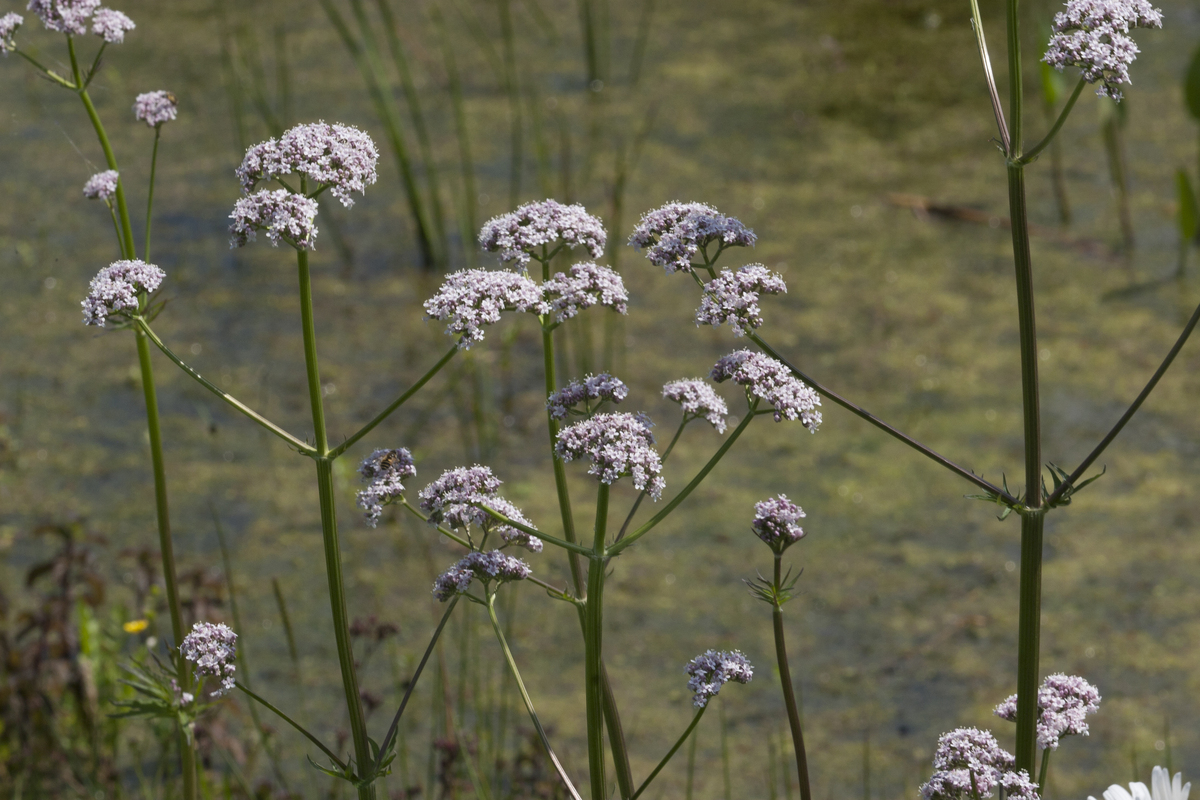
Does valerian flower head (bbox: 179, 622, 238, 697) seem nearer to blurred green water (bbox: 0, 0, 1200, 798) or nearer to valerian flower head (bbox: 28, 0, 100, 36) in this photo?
valerian flower head (bbox: 28, 0, 100, 36)

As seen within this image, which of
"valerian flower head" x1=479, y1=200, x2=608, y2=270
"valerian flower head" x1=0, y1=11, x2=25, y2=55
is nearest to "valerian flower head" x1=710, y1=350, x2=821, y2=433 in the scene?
"valerian flower head" x1=479, y1=200, x2=608, y2=270

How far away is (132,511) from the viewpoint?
11.2 ft

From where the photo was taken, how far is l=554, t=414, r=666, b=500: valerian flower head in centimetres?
118

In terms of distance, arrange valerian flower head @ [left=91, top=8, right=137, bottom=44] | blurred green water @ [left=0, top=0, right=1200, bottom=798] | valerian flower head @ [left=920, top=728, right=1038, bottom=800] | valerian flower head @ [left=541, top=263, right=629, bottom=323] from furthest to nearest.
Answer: blurred green water @ [left=0, top=0, right=1200, bottom=798] → valerian flower head @ [left=91, top=8, right=137, bottom=44] → valerian flower head @ [left=541, top=263, right=629, bottom=323] → valerian flower head @ [left=920, top=728, right=1038, bottom=800]

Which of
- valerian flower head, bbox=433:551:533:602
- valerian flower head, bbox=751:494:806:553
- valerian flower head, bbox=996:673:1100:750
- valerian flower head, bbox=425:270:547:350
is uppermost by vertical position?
valerian flower head, bbox=425:270:547:350

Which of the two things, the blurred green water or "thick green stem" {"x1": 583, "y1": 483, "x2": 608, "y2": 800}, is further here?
the blurred green water

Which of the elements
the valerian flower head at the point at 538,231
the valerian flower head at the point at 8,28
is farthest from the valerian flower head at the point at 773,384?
the valerian flower head at the point at 8,28

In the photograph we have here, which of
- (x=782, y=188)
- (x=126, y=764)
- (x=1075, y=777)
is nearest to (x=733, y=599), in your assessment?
(x=1075, y=777)

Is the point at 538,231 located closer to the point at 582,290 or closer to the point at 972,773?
the point at 582,290

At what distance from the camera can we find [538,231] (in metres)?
1.33

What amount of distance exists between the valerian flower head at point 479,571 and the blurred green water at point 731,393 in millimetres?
1506

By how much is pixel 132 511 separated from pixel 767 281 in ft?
8.54

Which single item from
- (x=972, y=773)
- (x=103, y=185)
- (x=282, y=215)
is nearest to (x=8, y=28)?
(x=103, y=185)

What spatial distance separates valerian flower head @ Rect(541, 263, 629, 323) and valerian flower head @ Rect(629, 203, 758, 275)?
0.07 meters
